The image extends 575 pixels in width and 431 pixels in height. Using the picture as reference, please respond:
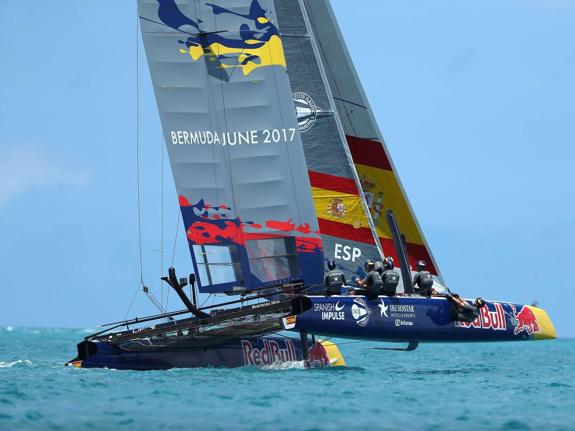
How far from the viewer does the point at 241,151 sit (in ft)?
63.3

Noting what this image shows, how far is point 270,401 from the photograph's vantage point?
1473 cm

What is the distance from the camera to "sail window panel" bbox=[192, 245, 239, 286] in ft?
62.8

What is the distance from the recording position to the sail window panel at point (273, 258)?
1938 cm

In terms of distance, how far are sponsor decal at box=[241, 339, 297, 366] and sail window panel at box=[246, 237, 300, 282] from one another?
121 centimetres

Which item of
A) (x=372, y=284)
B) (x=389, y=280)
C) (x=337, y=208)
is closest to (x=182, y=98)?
(x=337, y=208)

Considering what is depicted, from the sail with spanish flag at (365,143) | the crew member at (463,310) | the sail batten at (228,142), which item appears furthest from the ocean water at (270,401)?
the sail with spanish flag at (365,143)

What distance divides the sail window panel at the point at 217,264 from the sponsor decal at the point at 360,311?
6.60 ft

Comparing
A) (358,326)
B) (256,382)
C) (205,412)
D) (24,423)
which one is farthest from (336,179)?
(24,423)

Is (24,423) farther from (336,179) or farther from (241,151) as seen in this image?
(336,179)

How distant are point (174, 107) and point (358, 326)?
15.2 feet

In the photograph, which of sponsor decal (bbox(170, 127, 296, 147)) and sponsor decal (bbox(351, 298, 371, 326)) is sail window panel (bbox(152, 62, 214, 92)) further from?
sponsor decal (bbox(351, 298, 371, 326))

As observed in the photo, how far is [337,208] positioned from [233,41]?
394 centimetres

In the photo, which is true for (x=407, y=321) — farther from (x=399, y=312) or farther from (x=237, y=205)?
(x=237, y=205)

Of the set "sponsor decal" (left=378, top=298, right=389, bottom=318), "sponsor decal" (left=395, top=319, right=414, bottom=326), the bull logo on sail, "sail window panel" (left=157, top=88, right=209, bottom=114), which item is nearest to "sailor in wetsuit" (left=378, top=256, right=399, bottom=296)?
"sponsor decal" (left=378, top=298, right=389, bottom=318)
